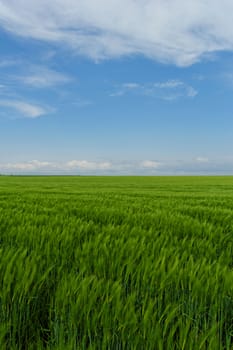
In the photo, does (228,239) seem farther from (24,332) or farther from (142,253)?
(24,332)

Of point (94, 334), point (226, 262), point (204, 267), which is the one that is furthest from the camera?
point (226, 262)

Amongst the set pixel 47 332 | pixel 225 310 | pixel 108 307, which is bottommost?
pixel 47 332

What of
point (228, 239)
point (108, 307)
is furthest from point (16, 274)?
point (228, 239)

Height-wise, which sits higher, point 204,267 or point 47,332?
point 204,267

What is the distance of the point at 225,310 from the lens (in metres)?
1.79

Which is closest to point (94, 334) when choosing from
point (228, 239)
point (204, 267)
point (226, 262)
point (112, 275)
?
point (112, 275)

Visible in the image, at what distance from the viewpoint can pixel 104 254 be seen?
2.63 metres

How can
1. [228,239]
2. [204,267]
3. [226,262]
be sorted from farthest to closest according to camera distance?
[228,239], [226,262], [204,267]

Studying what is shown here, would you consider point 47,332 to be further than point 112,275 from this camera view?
No

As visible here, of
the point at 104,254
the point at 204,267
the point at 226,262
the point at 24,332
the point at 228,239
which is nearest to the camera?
the point at 24,332

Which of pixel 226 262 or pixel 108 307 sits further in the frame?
pixel 226 262

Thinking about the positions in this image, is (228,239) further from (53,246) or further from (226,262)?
(53,246)

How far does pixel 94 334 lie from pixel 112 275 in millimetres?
709

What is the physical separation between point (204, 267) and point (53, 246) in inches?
53.8
